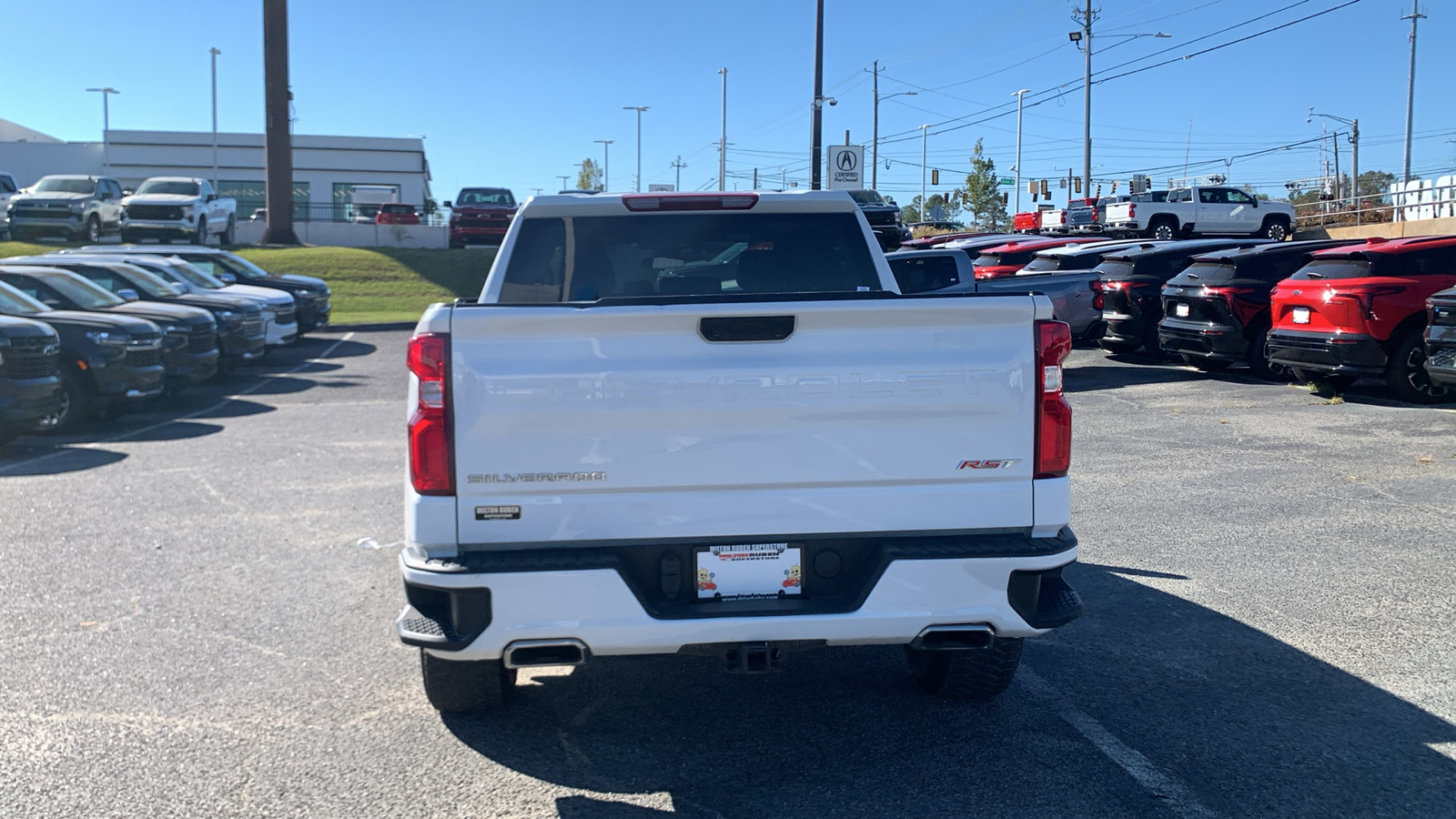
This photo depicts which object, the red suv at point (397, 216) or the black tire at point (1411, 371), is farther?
the red suv at point (397, 216)

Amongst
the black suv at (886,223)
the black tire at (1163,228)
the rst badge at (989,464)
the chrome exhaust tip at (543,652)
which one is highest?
the black tire at (1163,228)

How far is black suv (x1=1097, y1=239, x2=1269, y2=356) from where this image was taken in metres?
17.4

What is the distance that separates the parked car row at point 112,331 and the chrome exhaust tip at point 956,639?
33.6ft

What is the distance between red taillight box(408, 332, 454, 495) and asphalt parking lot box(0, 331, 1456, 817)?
107cm

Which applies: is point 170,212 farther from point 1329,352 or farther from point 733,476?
point 733,476

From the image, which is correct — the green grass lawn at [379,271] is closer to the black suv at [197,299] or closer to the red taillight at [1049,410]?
the black suv at [197,299]

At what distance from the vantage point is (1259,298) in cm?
1518

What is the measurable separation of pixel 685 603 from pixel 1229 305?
13.0 metres

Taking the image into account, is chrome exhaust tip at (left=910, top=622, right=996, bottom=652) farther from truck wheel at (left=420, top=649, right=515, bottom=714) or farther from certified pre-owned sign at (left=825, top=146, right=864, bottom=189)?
certified pre-owned sign at (left=825, top=146, right=864, bottom=189)

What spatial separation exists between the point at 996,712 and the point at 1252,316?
11991 millimetres

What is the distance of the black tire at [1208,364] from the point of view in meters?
15.5

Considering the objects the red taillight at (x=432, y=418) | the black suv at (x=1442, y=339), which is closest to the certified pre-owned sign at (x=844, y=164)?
the black suv at (x=1442, y=339)

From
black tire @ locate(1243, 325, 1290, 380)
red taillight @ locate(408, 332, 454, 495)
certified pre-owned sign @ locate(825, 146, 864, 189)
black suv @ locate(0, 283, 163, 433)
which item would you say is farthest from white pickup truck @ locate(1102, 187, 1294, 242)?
red taillight @ locate(408, 332, 454, 495)

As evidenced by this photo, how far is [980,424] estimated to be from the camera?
12.8ft
